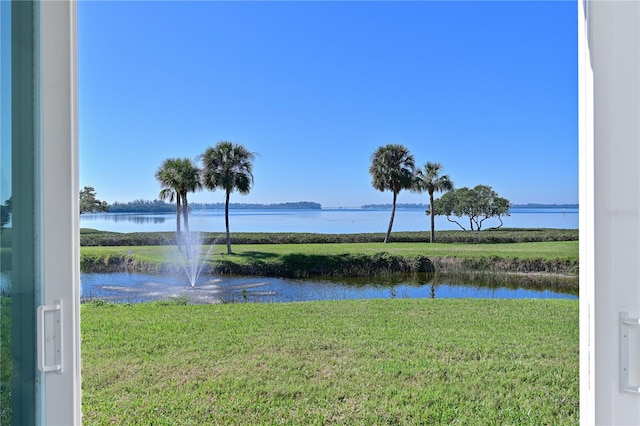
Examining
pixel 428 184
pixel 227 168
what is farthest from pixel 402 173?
pixel 227 168

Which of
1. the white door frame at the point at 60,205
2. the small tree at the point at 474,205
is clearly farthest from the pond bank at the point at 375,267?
the white door frame at the point at 60,205

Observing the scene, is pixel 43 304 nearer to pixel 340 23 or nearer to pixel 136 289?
pixel 136 289

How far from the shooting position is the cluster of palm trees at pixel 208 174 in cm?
348

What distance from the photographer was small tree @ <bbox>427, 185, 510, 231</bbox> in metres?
3.56

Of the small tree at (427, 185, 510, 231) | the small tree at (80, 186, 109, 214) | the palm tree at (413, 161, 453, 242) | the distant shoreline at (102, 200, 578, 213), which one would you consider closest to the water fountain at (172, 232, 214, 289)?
the distant shoreline at (102, 200, 578, 213)

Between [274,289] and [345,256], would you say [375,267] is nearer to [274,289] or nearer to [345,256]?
[345,256]

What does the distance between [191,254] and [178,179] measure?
26.5 inches

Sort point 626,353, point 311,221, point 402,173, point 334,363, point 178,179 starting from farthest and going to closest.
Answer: point 311,221, point 402,173, point 178,179, point 334,363, point 626,353

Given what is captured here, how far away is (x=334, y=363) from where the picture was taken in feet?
10.3

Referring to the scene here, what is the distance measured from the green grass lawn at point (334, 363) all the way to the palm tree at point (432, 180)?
3.35 ft

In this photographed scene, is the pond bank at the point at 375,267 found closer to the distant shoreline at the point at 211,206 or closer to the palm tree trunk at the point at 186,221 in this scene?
the palm tree trunk at the point at 186,221

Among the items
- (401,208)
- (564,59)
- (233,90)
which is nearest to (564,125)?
(564,59)

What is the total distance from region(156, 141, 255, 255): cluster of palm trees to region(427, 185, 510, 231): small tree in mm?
1725

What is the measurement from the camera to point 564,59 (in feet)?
11.3
